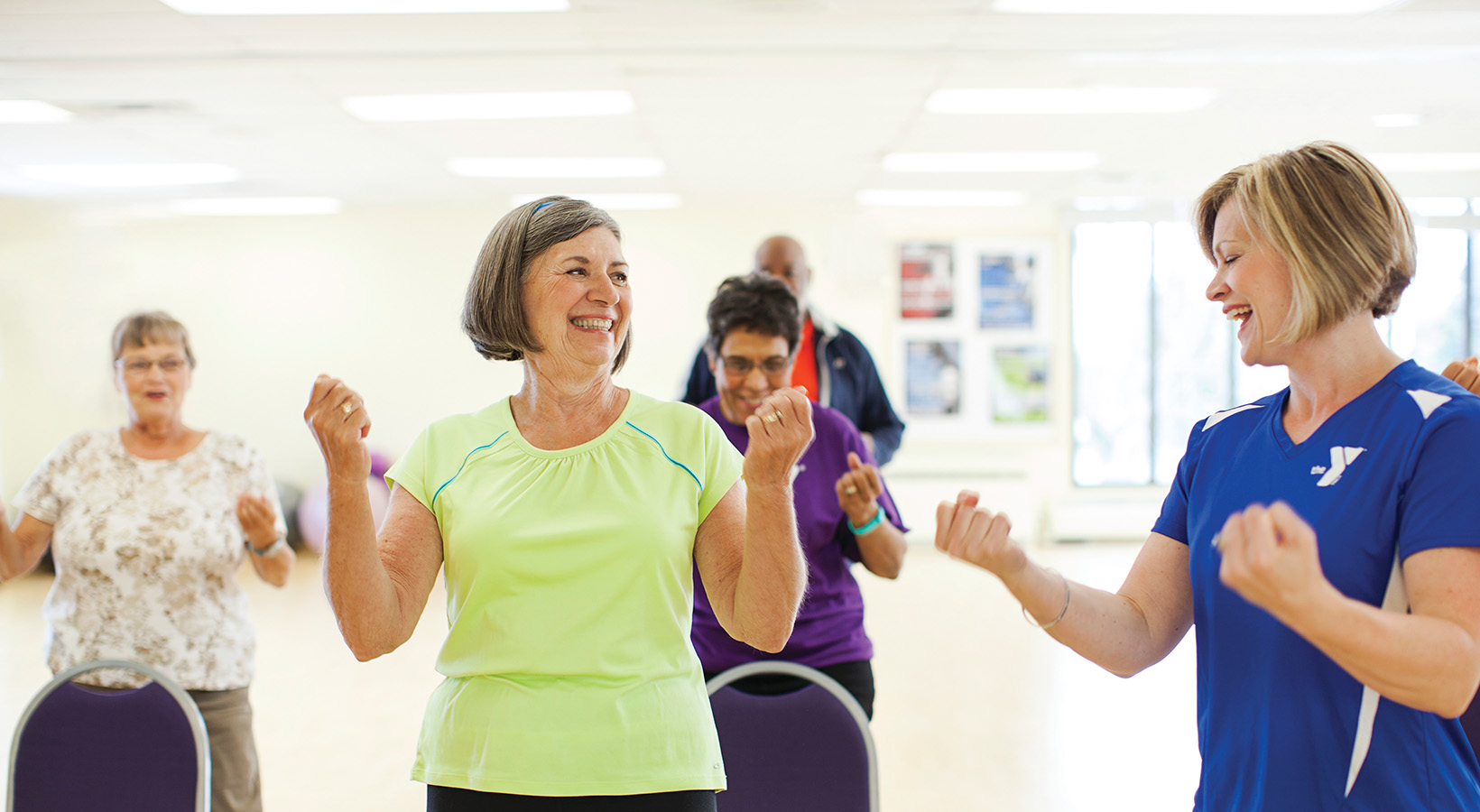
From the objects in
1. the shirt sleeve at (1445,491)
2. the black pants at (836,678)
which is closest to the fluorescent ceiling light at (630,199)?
the black pants at (836,678)

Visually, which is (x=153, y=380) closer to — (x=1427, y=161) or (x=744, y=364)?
(x=744, y=364)

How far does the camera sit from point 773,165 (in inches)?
279

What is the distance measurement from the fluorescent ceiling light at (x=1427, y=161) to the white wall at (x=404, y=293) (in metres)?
2.46

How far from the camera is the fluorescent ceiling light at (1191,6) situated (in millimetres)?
3953

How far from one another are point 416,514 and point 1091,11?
3.73 metres

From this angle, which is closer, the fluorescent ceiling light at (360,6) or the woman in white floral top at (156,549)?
the woman in white floral top at (156,549)

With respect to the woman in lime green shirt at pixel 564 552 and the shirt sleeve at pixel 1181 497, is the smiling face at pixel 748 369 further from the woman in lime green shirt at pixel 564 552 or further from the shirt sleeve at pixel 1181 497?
the shirt sleeve at pixel 1181 497

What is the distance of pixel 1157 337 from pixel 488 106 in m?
6.48

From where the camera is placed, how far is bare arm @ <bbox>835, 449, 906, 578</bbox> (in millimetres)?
1916

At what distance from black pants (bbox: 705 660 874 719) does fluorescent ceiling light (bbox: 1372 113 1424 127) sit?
5.54m

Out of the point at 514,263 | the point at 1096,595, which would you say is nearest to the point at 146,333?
the point at 514,263

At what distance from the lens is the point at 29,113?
17.9ft

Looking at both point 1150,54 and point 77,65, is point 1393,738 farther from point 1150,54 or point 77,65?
Answer: point 77,65

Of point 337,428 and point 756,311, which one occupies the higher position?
point 756,311
